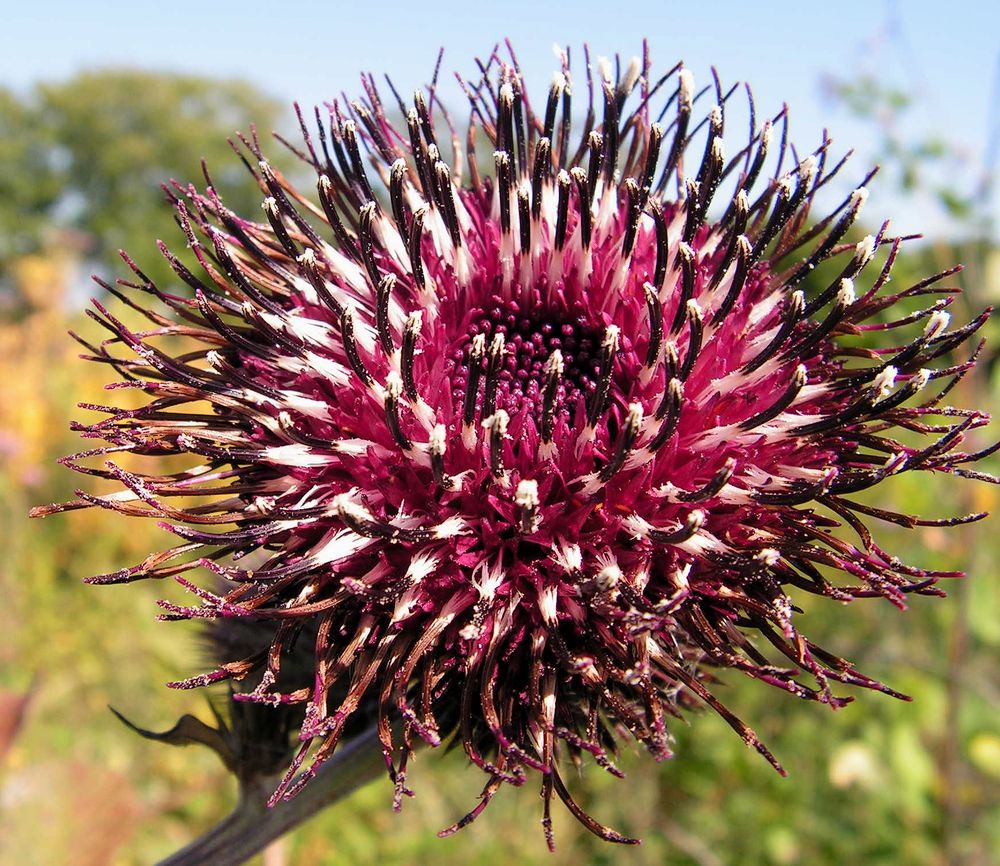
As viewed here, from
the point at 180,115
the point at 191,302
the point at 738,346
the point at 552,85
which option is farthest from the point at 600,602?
the point at 180,115

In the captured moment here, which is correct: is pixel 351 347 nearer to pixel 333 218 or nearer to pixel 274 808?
pixel 333 218

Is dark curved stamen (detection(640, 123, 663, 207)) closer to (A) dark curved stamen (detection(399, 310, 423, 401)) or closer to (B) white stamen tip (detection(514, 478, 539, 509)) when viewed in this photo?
(A) dark curved stamen (detection(399, 310, 423, 401))

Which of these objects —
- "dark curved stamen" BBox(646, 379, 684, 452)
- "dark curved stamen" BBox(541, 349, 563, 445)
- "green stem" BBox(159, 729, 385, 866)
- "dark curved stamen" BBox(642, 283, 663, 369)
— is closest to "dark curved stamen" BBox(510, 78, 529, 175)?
"dark curved stamen" BBox(642, 283, 663, 369)

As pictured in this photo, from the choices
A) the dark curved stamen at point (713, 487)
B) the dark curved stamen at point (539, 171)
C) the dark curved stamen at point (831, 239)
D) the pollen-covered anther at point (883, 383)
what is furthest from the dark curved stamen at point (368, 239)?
the pollen-covered anther at point (883, 383)

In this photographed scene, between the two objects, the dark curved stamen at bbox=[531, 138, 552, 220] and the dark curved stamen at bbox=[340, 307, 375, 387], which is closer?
the dark curved stamen at bbox=[340, 307, 375, 387]

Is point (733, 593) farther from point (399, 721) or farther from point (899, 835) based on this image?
point (899, 835)

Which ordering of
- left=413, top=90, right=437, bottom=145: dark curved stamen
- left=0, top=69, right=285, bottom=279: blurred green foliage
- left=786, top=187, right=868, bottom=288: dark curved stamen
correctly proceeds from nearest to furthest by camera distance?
1. left=786, top=187, right=868, bottom=288: dark curved stamen
2. left=413, top=90, right=437, bottom=145: dark curved stamen
3. left=0, top=69, right=285, bottom=279: blurred green foliage

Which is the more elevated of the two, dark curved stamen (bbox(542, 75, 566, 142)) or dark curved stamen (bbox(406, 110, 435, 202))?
dark curved stamen (bbox(542, 75, 566, 142))
